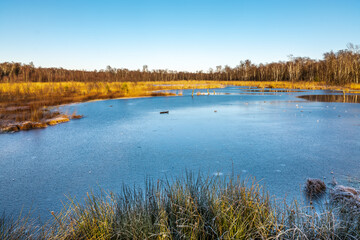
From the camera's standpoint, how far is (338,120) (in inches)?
410

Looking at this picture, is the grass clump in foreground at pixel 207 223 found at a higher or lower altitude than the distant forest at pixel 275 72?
lower

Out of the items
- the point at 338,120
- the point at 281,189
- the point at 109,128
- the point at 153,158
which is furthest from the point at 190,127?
the point at 338,120

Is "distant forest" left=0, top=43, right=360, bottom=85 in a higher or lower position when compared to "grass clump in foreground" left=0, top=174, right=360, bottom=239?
higher

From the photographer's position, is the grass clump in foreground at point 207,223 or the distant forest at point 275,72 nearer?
the grass clump in foreground at point 207,223

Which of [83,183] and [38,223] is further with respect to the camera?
[83,183]

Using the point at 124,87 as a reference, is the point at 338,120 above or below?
below

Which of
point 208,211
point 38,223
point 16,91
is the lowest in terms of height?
point 38,223

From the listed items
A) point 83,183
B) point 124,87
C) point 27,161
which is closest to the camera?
point 83,183

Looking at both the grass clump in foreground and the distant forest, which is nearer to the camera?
the grass clump in foreground

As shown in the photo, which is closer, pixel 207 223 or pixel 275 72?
pixel 207 223

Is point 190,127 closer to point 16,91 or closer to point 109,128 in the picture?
point 109,128

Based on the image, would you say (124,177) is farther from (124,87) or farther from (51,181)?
(124,87)

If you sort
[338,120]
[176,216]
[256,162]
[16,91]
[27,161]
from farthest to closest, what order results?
1. [16,91]
2. [338,120]
3. [27,161]
4. [256,162]
5. [176,216]

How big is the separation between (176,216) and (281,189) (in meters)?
2.20
